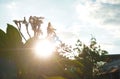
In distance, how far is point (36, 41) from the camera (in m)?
6.12

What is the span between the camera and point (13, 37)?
6.19 meters

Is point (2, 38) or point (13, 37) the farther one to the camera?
point (13, 37)

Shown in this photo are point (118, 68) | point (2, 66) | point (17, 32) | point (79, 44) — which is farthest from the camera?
point (79, 44)

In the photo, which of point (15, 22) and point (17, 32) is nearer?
point (17, 32)

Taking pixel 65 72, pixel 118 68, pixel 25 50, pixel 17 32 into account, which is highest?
pixel 17 32

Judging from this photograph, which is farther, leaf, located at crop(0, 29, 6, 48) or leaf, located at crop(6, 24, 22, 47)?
leaf, located at crop(6, 24, 22, 47)

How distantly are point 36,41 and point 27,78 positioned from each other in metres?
0.86

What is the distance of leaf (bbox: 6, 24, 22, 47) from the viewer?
241 inches

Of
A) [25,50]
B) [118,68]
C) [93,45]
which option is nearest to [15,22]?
[25,50]

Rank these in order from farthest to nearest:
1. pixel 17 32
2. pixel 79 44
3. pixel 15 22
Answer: pixel 79 44
pixel 15 22
pixel 17 32

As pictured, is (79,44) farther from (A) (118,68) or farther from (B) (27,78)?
(B) (27,78)

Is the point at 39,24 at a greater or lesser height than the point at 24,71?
greater

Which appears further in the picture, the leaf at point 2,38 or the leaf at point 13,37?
the leaf at point 13,37

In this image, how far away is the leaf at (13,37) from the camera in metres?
6.12
